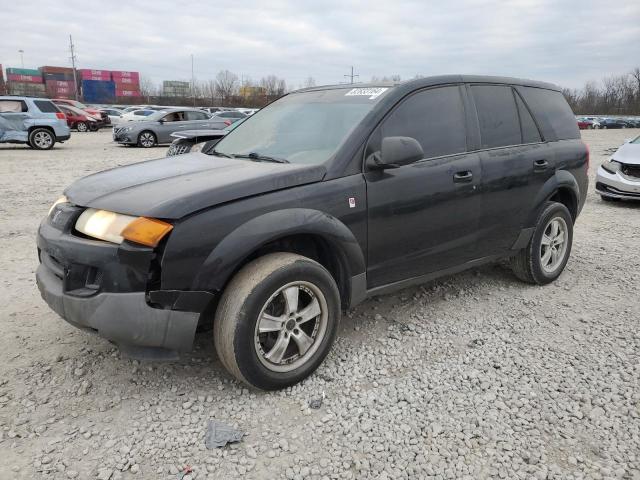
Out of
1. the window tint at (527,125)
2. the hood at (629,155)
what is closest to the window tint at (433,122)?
the window tint at (527,125)

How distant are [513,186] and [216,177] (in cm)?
240

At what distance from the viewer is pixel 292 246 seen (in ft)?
9.93

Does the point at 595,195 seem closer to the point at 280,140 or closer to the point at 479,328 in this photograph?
the point at 479,328

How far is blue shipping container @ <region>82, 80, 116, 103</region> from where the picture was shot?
69.1 metres

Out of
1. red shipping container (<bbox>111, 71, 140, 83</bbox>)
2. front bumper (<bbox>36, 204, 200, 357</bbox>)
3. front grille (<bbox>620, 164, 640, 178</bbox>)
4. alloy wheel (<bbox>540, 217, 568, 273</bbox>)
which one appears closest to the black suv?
front bumper (<bbox>36, 204, 200, 357</bbox>)

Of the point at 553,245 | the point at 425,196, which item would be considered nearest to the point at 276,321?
the point at 425,196

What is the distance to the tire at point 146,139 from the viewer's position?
59.7 ft

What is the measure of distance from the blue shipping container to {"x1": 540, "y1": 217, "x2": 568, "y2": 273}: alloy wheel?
75.0 metres

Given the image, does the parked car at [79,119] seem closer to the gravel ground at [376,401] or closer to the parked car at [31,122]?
the parked car at [31,122]

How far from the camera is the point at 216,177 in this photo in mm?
2834

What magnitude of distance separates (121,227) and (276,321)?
3.12 feet

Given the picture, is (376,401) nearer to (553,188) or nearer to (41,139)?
(553,188)

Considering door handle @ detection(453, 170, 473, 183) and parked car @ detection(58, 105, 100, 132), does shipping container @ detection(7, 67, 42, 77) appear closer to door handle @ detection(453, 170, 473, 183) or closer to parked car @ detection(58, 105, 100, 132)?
parked car @ detection(58, 105, 100, 132)

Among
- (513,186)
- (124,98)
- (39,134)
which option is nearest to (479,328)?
(513,186)
